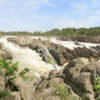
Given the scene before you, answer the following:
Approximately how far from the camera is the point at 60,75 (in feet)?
42.0

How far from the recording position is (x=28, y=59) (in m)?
22.2

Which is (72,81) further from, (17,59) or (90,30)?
(90,30)

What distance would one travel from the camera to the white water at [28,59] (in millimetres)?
19995

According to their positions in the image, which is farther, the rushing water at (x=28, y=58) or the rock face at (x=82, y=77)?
the rushing water at (x=28, y=58)

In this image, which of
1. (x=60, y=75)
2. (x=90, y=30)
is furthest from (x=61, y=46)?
(x=90, y=30)

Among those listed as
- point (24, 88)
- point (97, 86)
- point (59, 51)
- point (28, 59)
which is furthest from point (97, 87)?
point (59, 51)

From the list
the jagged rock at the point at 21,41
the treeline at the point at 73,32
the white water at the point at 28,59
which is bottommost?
the white water at the point at 28,59

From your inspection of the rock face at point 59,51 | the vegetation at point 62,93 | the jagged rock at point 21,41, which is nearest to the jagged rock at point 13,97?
the vegetation at point 62,93

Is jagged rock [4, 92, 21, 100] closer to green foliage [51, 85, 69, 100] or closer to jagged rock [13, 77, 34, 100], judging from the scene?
jagged rock [13, 77, 34, 100]

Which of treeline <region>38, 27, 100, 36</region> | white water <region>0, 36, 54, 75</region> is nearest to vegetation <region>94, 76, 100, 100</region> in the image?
white water <region>0, 36, 54, 75</region>

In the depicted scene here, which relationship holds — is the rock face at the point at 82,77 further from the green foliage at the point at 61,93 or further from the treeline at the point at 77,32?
the treeline at the point at 77,32

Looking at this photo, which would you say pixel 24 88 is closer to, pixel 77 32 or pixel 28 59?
pixel 28 59

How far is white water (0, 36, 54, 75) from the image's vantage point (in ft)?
65.6

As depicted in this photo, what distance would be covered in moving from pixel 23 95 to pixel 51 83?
2.80 meters
